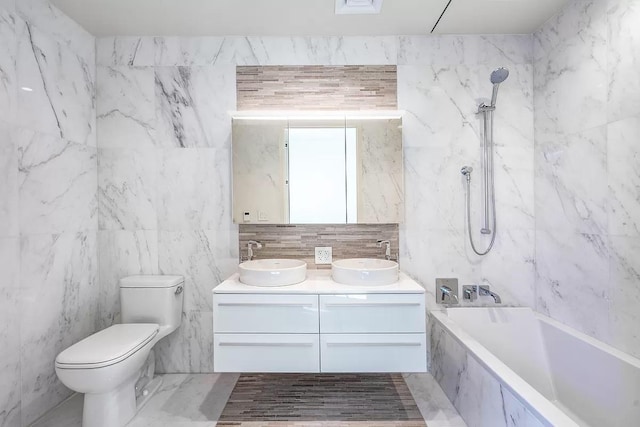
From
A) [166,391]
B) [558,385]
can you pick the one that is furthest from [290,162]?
[558,385]

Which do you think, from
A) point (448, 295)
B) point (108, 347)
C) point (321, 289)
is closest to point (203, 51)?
point (321, 289)

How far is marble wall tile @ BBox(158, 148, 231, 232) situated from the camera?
7.30 ft

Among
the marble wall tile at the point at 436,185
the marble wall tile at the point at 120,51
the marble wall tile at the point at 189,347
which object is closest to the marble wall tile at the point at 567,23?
the marble wall tile at the point at 436,185

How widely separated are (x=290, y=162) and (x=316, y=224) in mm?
477

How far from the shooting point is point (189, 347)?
7.35 ft

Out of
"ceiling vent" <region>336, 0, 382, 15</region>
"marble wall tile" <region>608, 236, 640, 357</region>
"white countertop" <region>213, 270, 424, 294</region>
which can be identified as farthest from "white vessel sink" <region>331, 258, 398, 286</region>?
"ceiling vent" <region>336, 0, 382, 15</region>

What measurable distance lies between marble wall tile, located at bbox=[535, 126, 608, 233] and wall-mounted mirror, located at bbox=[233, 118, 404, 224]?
972 mm

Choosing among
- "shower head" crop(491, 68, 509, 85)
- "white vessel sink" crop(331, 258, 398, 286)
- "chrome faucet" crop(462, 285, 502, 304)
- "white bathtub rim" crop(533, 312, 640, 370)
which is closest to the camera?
"white bathtub rim" crop(533, 312, 640, 370)

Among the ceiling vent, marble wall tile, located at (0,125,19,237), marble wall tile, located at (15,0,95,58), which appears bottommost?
marble wall tile, located at (0,125,19,237)

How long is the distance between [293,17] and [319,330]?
1951mm

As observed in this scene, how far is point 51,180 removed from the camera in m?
1.86

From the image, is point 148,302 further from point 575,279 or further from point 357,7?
point 575,279

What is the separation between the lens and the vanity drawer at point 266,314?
1.71m

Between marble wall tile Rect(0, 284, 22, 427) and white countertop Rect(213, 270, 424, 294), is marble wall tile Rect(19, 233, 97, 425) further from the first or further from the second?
white countertop Rect(213, 270, 424, 294)
